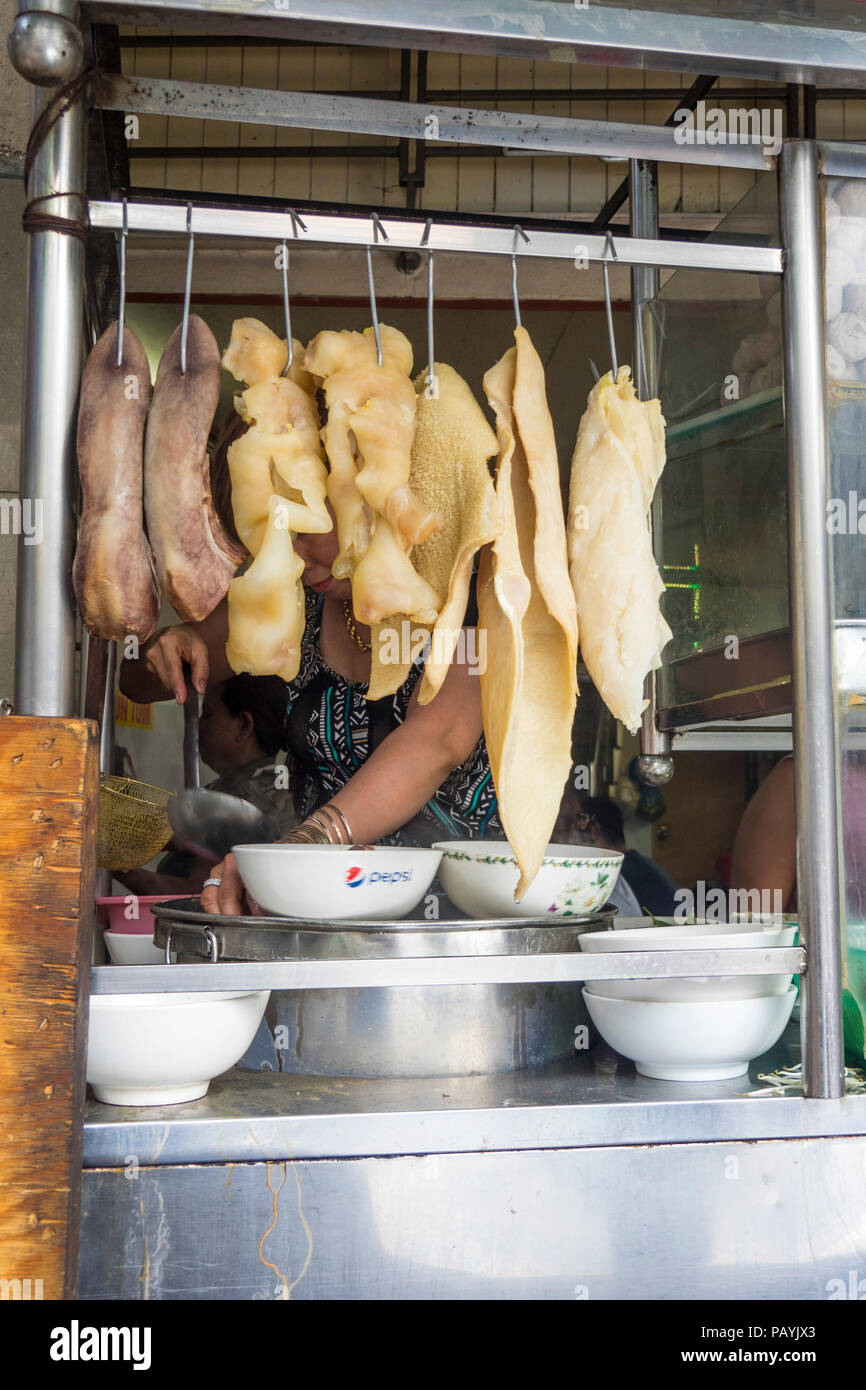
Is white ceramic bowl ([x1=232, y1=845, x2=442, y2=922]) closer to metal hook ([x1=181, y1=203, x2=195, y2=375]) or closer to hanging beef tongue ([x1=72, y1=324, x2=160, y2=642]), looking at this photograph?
hanging beef tongue ([x1=72, y1=324, x2=160, y2=642])

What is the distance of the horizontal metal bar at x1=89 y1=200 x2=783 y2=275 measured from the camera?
4.25 feet

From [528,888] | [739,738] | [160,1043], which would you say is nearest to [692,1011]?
[528,888]

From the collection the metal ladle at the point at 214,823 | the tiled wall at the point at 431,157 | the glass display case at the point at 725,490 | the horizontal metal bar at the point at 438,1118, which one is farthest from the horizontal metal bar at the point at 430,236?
the tiled wall at the point at 431,157

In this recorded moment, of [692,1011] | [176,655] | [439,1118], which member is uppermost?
[176,655]

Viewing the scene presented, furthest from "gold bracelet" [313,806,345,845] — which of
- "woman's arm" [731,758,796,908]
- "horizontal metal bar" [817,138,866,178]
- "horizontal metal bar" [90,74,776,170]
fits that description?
"woman's arm" [731,758,796,908]

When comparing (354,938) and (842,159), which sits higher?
(842,159)

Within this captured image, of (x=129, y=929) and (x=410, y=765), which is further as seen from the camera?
(x=129, y=929)

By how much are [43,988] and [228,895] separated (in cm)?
46

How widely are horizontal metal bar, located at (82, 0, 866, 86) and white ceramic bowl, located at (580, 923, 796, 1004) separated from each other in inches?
43.2

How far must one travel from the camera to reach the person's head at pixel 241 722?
3006 millimetres

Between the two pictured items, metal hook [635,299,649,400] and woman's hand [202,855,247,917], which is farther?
metal hook [635,299,649,400]

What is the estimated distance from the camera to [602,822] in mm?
3584

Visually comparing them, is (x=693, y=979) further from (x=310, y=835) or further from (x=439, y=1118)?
(x=310, y=835)
